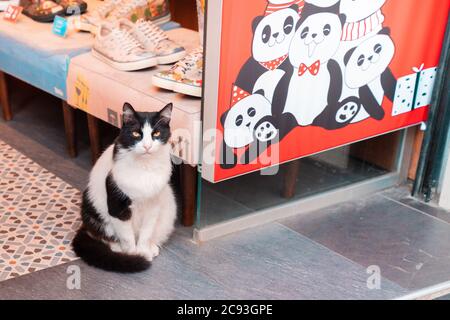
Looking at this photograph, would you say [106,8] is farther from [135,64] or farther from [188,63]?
[188,63]

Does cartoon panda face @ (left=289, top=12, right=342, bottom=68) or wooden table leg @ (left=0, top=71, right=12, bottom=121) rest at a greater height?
cartoon panda face @ (left=289, top=12, right=342, bottom=68)

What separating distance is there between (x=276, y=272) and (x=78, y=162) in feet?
3.76

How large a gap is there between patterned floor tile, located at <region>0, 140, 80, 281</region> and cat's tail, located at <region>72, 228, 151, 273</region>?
0.06 metres

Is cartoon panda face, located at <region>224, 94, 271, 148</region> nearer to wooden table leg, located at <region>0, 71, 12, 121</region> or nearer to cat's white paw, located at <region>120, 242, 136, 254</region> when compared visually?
cat's white paw, located at <region>120, 242, 136, 254</region>

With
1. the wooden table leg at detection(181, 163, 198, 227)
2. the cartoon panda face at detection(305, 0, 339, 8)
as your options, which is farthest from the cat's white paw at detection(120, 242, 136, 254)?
the cartoon panda face at detection(305, 0, 339, 8)

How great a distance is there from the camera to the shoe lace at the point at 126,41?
2.41 metres

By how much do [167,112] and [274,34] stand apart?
417mm

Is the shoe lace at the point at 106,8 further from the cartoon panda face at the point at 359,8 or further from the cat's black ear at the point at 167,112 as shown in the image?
the cartoon panda face at the point at 359,8

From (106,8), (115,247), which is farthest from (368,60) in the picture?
(106,8)

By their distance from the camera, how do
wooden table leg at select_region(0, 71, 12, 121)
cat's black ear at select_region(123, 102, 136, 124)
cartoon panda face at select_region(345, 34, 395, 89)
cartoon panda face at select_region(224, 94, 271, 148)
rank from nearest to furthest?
cat's black ear at select_region(123, 102, 136, 124) → cartoon panda face at select_region(224, 94, 271, 148) → cartoon panda face at select_region(345, 34, 395, 89) → wooden table leg at select_region(0, 71, 12, 121)

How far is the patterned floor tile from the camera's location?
207cm

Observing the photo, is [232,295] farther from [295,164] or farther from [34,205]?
[34,205]

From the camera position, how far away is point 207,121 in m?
2.00

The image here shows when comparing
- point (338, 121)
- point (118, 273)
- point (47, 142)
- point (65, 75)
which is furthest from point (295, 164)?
point (47, 142)
